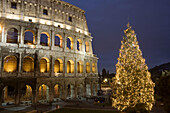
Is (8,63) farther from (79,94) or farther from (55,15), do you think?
(79,94)

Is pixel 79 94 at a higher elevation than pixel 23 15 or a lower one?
lower

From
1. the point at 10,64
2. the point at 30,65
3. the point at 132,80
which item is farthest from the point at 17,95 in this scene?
the point at 132,80

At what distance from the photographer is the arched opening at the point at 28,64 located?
25000 mm

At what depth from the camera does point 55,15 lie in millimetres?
27906

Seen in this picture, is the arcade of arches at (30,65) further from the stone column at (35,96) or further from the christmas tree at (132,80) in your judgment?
the christmas tree at (132,80)

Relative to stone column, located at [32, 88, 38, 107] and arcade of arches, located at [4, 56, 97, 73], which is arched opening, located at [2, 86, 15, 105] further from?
arcade of arches, located at [4, 56, 97, 73]

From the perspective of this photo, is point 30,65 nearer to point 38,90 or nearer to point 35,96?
point 38,90

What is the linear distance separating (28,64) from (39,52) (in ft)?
12.0

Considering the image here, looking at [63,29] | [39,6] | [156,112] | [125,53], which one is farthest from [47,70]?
[156,112]

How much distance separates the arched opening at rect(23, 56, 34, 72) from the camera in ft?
82.0

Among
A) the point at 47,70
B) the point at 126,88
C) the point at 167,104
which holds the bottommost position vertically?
the point at 167,104

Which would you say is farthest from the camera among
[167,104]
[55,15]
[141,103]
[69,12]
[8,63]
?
[69,12]

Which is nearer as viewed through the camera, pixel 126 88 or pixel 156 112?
pixel 126 88

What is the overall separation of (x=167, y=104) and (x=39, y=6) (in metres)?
26.3
